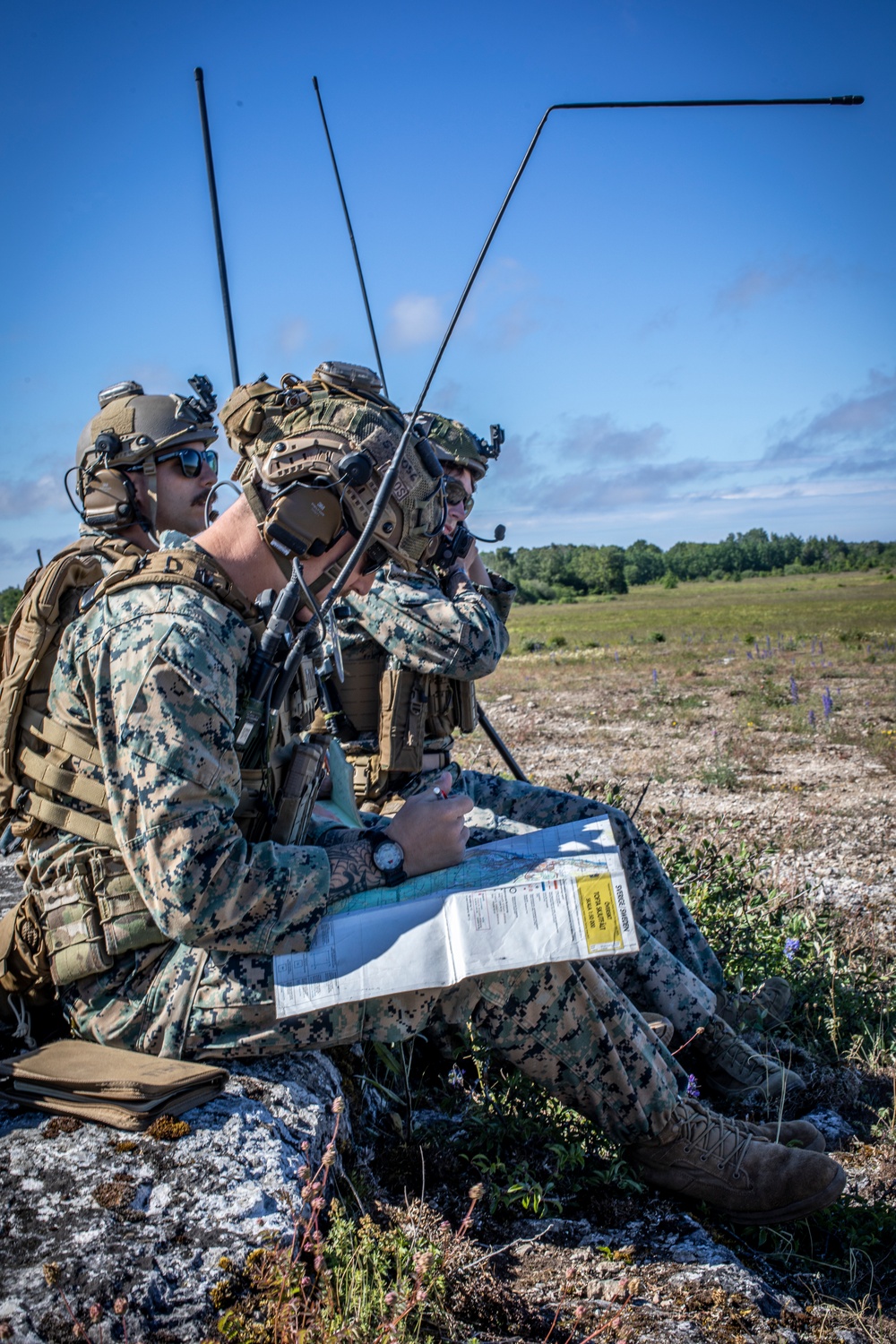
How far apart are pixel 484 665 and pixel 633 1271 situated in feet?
8.99

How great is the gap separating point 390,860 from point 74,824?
33.5 inches

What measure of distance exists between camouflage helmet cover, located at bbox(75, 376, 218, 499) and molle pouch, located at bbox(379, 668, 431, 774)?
5.24 ft

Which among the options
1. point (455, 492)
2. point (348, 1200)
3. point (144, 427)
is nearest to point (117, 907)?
point (348, 1200)

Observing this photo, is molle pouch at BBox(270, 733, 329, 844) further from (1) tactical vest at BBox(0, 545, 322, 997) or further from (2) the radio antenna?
(2) the radio antenna

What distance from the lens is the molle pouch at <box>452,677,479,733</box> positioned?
16.3 feet

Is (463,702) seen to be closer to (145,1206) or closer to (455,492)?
(455,492)

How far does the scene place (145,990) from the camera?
2.60 m

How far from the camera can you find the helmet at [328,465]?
9.04ft

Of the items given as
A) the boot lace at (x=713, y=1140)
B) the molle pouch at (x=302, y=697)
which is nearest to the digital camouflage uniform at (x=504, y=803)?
the boot lace at (x=713, y=1140)

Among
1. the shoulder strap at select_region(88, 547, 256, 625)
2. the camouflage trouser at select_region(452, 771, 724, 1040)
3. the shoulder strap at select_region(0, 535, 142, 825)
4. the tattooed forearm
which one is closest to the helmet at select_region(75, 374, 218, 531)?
the shoulder strap at select_region(0, 535, 142, 825)

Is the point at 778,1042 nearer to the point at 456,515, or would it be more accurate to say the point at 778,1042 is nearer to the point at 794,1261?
the point at 794,1261

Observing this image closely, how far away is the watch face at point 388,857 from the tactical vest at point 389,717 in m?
1.95

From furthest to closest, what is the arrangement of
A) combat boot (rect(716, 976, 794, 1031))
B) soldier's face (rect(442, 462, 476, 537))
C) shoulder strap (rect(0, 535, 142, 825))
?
soldier's face (rect(442, 462, 476, 537))
combat boot (rect(716, 976, 794, 1031))
shoulder strap (rect(0, 535, 142, 825))

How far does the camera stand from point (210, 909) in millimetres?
2348
